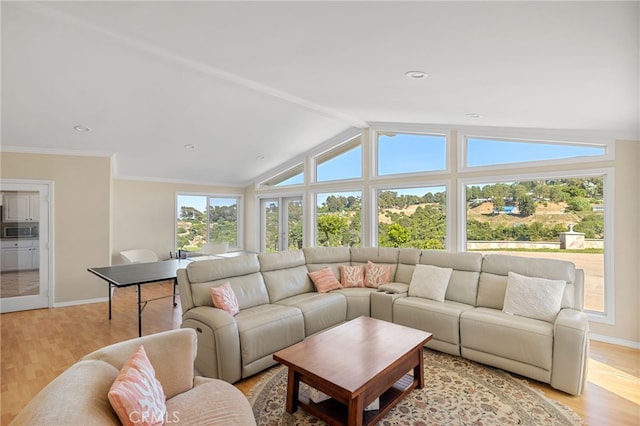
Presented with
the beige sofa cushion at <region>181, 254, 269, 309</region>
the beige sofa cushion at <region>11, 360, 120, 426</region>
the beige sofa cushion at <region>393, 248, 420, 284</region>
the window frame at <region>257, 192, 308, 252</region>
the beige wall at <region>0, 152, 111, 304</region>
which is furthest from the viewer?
the window frame at <region>257, 192, 308, 252</region>

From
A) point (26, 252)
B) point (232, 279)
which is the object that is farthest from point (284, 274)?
point (26, 252)

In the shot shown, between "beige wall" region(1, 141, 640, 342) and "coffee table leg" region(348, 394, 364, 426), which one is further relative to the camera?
"beige wall" region(1, 141, 640, 342)

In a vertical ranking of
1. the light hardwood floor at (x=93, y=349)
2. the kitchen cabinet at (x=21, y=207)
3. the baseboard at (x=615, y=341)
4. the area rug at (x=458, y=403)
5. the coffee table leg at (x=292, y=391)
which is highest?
the kitchen cabinet at (x=21, y=207)

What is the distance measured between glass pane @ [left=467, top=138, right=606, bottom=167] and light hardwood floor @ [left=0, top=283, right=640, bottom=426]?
2.21 meters

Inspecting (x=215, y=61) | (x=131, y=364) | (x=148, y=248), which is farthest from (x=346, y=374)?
(x=148, y=248)

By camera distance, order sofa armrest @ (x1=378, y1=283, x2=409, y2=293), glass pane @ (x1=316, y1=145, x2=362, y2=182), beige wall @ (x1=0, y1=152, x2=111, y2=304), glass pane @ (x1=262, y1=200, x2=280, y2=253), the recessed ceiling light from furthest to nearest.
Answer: glass pane @ (x1=262, y1=200, x2=280, y2=253), glass pane @ (x1=316, y1=145, x2=362, y2=182), beige wall @ (x1=0, y1=152, x2=111, y2=304), sofa armrest @ (x1=378, y1=283, x2=409, y2=293), the recessed ceiling light

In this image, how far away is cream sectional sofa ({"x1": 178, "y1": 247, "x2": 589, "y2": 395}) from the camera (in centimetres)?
268

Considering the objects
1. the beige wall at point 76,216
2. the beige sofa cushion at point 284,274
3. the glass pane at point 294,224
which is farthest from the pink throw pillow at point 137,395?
the glass pane at point 294,224

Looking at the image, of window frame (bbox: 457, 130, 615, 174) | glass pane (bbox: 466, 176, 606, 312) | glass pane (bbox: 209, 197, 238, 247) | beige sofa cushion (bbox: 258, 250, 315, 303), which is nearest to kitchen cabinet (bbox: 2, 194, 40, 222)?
glass pane (bbox: 209, 197, 238, 247)

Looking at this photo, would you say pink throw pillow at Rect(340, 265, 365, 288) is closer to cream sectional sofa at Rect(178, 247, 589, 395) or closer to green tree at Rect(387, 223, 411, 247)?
cream sectional sofa at Rect(178, 247, 589, 395)

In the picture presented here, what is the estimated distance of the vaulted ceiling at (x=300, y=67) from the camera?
1788 millimetres

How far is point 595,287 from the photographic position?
3727mm

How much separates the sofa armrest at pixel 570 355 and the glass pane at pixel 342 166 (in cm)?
387

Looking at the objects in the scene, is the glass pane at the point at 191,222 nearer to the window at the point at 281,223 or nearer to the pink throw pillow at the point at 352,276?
the window at the point at 281,223
